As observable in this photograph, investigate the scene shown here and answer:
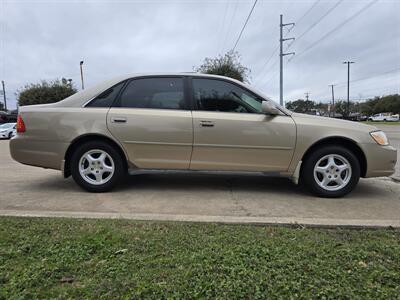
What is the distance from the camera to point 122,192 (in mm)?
4703

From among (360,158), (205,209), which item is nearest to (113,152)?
(205,209)

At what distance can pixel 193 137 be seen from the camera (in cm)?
451

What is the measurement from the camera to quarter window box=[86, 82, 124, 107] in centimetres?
465

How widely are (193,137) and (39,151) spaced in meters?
2.08

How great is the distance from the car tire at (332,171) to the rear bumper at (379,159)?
0.17 meters

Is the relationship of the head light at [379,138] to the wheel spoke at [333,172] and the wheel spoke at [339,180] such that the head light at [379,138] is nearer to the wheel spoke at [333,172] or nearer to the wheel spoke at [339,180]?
the wheel spoke at [333,172]

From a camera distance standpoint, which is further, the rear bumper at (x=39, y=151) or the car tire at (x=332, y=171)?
the rear bumper at (x=39, y=151)

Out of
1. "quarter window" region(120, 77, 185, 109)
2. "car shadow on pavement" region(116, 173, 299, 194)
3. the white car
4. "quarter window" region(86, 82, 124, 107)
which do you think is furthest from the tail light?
the white car

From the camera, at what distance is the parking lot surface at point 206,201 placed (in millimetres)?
3596

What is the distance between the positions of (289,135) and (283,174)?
0.54 m

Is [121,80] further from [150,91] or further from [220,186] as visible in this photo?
[220,186]

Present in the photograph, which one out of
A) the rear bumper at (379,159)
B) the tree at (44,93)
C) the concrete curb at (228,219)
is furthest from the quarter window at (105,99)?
the tree at (44,93)

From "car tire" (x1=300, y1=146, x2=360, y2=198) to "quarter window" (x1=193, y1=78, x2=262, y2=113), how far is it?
98 centimetres

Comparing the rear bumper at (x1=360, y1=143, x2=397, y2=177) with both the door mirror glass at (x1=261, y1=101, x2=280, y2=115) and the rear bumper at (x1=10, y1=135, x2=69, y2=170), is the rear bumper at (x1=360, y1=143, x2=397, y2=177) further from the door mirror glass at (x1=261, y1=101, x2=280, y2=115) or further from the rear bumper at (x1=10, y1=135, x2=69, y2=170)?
the rear bumper at (x1=10, y1=135, x2=69, y2=170)
